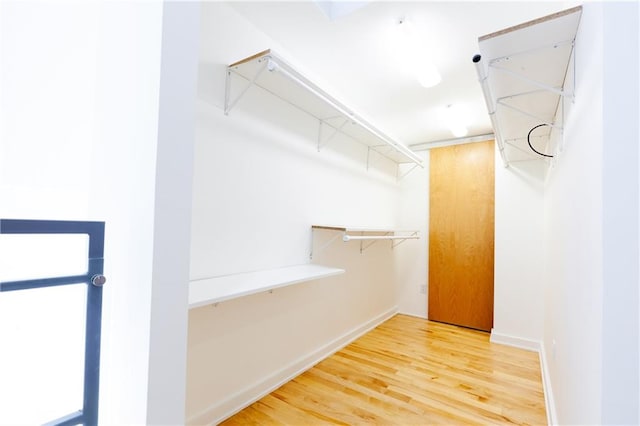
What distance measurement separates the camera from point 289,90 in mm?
1990

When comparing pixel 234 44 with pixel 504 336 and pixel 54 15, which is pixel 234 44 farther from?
pixel 504 336

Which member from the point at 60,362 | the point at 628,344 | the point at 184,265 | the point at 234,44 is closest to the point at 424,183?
the point at 234,44

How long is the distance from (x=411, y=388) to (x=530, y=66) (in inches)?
84.4

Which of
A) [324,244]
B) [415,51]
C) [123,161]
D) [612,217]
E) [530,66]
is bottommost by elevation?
[324,244]

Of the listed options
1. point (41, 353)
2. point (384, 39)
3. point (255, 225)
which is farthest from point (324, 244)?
point (41, 353)

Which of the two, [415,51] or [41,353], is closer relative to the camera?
[41,353]

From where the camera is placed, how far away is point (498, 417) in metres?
1.89

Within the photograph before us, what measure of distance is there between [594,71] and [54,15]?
1.61 meters

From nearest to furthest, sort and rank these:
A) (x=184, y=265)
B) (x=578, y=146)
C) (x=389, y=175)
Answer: (x=184, y=265) < (x=578, y=146) < (x=389, y=175)

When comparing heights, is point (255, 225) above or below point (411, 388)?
above

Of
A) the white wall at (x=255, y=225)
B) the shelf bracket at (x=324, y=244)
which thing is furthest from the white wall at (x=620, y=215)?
the shelf bracket at (x=324, y=244)

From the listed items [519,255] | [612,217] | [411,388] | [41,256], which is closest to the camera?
[41,256]

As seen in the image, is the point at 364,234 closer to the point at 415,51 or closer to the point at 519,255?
the point at 519,255

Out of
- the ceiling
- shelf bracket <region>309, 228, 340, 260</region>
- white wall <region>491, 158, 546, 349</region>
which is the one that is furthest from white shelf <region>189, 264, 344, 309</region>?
white wall <region>491, 158, 546, 349</region>
